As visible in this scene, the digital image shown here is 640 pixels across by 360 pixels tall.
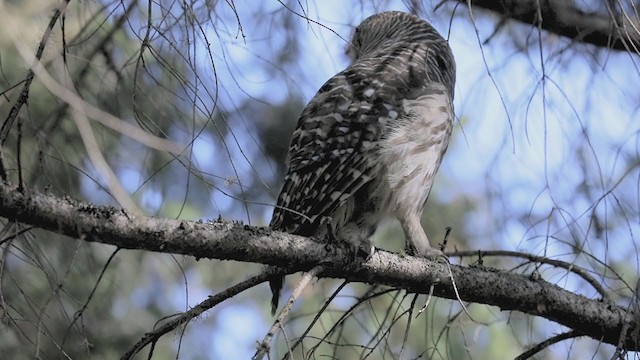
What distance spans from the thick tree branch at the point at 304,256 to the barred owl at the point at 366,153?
1.22 ft

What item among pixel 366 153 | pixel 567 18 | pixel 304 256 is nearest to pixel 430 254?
pixel 366 153

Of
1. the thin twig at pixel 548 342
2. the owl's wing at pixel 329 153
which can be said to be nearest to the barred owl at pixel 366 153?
the owl's wing at pixel 329 153

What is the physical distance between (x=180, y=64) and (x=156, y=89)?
1.92ft

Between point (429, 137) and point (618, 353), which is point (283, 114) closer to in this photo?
point (429, 137)

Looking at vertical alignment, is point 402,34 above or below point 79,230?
above

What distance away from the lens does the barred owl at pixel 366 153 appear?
310 centimetres

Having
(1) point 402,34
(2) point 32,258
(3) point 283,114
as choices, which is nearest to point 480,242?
(1) point 402,34

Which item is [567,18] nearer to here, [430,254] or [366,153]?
[366,153]

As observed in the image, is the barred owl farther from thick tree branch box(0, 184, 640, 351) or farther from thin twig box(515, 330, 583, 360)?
thin twig box(515, 330, 583, 360)

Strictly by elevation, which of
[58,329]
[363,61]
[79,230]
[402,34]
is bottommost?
[79,230]

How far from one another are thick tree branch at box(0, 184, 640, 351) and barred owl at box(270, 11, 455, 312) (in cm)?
37

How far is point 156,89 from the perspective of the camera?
114 inches

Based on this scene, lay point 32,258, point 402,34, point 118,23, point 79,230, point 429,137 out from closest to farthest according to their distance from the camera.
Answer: point 79,230 < point 32,258 < point 118,23 < point 429,137 < point 402,34

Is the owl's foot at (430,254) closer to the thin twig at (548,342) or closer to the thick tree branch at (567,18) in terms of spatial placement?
the thin twig at (548,342)
